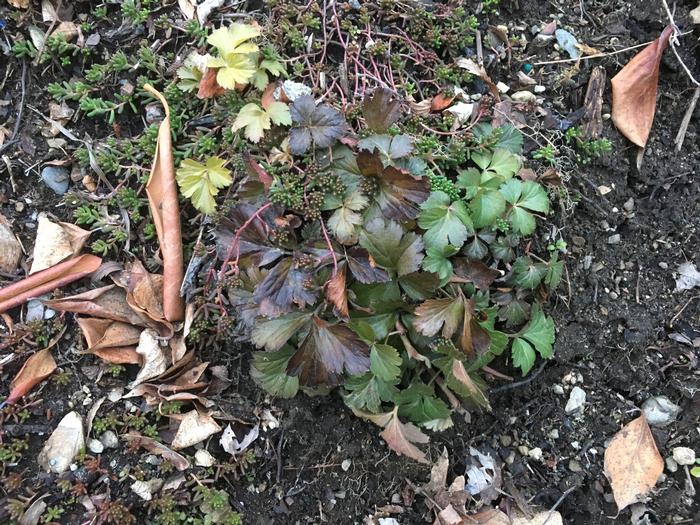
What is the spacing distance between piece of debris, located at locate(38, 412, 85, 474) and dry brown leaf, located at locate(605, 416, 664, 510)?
6.91ft

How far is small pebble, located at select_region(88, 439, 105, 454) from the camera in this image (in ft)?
7.65

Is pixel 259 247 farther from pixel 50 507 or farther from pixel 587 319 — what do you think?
pixel 587 319

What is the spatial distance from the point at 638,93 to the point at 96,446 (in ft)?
8.87

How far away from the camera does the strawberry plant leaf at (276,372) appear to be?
2275 mm

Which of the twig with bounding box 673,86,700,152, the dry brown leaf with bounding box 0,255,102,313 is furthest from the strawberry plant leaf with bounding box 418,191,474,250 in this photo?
the dry brown leaf with bounding box 0,255,102,313

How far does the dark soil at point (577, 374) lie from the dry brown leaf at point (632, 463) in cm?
4

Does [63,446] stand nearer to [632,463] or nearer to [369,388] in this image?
[369,388]

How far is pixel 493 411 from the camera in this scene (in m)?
2.54

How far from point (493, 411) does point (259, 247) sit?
120 cm

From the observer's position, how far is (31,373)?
234 centimetres

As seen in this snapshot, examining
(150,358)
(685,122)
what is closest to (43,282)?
(150,358)

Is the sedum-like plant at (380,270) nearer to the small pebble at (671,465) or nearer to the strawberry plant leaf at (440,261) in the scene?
the strawberry plant leaf at (440,261)

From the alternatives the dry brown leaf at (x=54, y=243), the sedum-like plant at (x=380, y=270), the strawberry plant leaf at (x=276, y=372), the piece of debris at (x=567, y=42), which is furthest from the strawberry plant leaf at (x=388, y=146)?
the dry brown leaf at (x=54, y=243)

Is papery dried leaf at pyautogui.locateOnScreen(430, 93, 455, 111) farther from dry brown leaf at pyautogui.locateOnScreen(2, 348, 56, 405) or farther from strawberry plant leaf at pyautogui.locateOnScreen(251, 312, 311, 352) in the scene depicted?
dry brown leaf at pyautogui.locateOnScreen(2, 348, 56, 405)
